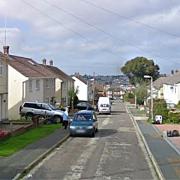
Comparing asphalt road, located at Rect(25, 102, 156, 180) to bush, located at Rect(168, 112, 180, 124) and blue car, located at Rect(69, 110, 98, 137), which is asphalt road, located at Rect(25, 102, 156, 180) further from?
bush, located at Rect(168, 112, 180, 124)

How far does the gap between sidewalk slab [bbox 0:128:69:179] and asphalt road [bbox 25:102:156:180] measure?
47cm

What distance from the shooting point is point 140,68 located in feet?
416

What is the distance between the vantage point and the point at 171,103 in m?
81.1

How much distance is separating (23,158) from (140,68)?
351 feet

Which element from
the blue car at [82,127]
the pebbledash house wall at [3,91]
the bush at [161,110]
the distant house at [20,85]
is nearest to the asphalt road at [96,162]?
the blue car at [82,127]

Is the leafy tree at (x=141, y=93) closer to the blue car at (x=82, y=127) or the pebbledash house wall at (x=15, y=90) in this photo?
the pebbledash house wall at (x=15, y=90)

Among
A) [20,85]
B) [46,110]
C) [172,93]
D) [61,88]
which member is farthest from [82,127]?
[172,93]

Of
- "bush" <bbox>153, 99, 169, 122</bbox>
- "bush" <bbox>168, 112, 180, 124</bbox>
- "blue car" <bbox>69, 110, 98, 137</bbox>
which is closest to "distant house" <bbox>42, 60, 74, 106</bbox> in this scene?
"bush" <bbox>153, 99, 169, 122</bbox>

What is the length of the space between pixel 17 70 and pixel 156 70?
77.5m

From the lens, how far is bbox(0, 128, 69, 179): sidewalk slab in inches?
688

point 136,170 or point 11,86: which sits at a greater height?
point 11,86

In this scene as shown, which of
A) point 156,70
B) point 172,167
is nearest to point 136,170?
point 172,167

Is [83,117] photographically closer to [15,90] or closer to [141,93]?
[15,90]

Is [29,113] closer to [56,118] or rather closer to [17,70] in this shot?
[56,118]
